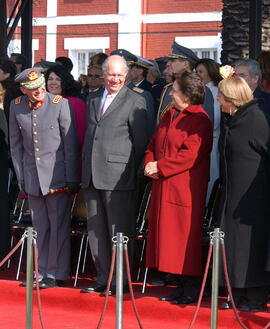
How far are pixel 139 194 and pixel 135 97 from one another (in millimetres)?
1199

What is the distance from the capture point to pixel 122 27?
27.0 m

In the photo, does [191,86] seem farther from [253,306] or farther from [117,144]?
[253,306]

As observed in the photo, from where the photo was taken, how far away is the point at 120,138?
793 centimetres

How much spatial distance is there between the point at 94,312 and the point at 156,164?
144cm

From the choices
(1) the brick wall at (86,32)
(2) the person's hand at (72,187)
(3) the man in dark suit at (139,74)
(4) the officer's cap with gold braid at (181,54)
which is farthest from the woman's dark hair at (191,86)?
(1) the brick wall at (86,32)

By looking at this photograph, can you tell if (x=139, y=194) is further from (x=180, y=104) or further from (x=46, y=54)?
(x=46, y=54)

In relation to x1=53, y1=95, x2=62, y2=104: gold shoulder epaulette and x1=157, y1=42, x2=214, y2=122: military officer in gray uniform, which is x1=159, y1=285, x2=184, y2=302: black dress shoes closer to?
x1=157, y1=42, x2=214, y2=122: military officer in gray uniform

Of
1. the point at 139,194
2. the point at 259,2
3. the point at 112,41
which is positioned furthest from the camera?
the point at 112,41

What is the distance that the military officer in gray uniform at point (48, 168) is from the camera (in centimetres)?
827

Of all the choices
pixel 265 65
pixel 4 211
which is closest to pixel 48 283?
pixel 4 211

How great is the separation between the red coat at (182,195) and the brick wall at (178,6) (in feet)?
62.7

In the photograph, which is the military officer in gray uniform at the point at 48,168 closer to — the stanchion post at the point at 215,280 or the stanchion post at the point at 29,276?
the stanchion post at the point at 29,276

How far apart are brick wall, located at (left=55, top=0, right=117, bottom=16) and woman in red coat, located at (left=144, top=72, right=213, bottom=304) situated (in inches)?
785

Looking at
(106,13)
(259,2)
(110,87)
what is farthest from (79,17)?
(110,87)
